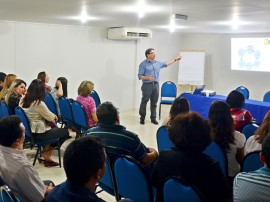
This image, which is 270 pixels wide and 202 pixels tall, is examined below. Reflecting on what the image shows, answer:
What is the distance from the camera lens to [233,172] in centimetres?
284

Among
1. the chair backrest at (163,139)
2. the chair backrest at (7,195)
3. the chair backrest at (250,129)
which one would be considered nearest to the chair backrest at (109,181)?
the chair backrest at (163,139)

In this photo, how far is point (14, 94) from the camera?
15.5 ft

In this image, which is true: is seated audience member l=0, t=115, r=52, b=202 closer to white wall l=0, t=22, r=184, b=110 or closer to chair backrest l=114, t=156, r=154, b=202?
chair backrest l=114, t=156, r=154, b=202

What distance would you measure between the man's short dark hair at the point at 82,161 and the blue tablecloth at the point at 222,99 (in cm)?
485

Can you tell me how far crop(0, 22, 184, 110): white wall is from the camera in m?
6.89

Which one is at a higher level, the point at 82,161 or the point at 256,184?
the point at 82,161

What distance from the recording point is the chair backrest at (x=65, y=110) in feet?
16.5

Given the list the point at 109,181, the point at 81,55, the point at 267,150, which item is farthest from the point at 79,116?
the point at 267,150

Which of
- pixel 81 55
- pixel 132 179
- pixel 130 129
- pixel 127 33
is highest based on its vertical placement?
pixel 127 33

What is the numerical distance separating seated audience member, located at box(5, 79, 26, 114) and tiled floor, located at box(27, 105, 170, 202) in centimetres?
81

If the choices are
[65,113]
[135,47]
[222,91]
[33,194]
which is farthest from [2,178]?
[222,91]

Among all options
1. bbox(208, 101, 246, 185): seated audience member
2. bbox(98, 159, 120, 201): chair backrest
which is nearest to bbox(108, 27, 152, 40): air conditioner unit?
bbox(208, 101, 246, 185): seated audience member

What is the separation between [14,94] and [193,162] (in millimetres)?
3531

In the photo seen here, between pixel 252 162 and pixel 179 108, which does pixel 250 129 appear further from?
pixel 252 162
